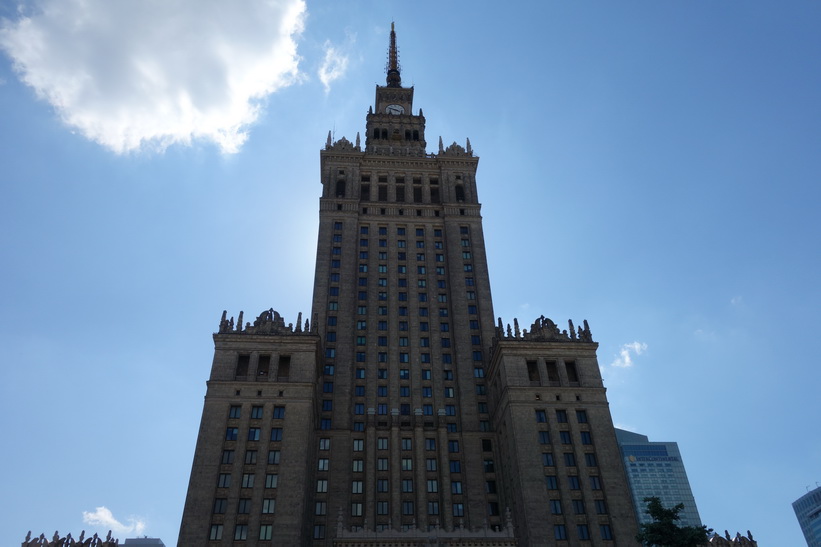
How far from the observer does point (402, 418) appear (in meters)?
85.0

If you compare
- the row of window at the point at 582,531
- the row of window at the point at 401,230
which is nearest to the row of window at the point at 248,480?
the row of window at the point at 582,531

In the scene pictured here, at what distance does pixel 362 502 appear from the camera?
254 feet

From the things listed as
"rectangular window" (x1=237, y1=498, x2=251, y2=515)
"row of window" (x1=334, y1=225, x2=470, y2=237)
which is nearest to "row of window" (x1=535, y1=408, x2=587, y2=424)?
"rectangular window" (x1=237, y1=498, x2=251, y2=515)

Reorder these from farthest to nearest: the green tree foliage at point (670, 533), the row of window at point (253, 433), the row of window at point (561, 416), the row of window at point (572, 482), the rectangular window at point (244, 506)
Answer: the row of window at point (561, 416) → the row of window at point (253, 433) → the row of window at point (572, 482) → the rectangular window at point (244, 506) → the green tree foliage at point (670, 533)

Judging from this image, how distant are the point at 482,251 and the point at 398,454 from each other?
37.9 meters

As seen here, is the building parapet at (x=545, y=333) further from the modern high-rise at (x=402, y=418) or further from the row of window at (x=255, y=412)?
the row of window at (x=255, y=412)

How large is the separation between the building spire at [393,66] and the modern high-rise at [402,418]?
1927 inches

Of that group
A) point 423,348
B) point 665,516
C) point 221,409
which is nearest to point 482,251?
point 423,348

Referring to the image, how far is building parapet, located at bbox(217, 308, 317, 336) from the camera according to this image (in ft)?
267

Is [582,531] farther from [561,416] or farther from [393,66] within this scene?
[393,66]

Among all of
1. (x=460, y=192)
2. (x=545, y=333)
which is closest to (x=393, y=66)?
(x=460, y=192)

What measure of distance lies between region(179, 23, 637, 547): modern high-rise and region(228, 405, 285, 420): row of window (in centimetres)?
13

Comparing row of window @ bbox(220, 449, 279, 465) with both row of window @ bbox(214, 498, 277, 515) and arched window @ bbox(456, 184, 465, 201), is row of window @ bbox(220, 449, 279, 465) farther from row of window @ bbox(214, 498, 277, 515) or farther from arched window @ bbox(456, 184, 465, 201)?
arched window @ bbox(456, 184, 465, 201)

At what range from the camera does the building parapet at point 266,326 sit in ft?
267
